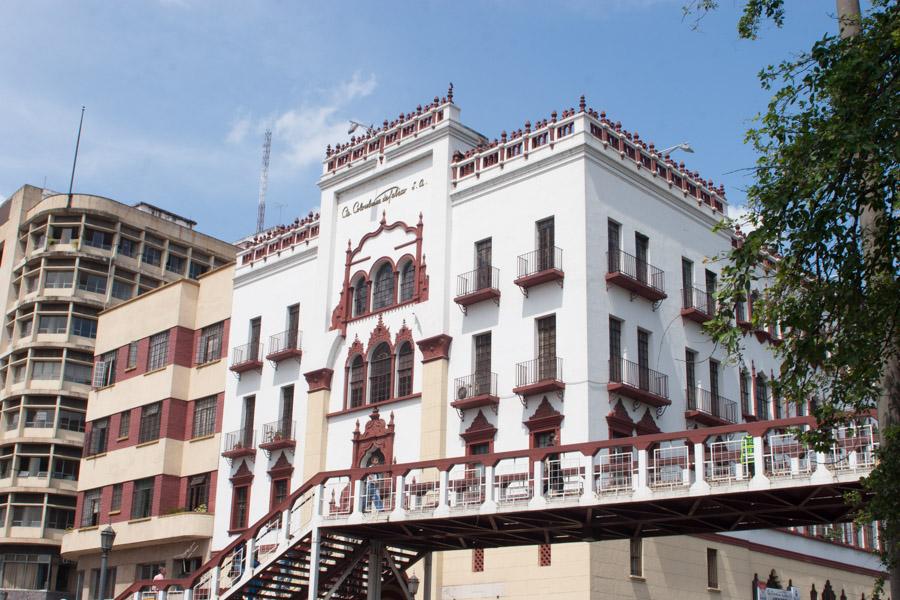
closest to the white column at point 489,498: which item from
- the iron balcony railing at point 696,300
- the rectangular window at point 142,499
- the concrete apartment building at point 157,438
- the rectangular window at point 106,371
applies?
the iron balcony railing at point 696,300

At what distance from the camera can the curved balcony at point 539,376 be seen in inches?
1363

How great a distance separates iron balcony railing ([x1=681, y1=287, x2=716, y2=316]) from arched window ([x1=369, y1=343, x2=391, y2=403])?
36.0 ft

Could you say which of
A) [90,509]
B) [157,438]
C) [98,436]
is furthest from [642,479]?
[98,436]

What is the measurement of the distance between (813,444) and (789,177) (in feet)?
13.0

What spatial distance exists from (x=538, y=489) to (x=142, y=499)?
30.0 meters

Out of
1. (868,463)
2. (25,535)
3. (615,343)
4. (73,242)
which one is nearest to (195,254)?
(73,242)

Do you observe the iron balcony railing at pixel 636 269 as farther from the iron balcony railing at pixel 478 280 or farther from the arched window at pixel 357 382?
the arched window at pixel 357 382


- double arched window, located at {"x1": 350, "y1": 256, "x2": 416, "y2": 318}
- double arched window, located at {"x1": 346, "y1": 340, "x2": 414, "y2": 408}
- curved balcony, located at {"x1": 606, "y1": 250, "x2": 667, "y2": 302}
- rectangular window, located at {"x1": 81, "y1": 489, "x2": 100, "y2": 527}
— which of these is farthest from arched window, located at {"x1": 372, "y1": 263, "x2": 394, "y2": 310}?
rectangular window, located at {"x1": 81, "y1": 489, "x2": 100, "y2": 527}

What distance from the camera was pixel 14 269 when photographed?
66.5m

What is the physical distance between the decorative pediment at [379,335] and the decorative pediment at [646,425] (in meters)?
10.3

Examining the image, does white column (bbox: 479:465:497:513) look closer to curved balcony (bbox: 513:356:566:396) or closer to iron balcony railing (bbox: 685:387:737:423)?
curved balcony (bbox: 513:356:566:396)

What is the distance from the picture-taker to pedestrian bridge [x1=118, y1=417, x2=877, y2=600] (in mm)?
22250

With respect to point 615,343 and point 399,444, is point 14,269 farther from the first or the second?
point 615,343

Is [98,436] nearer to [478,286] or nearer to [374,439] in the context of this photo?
[374,439]
